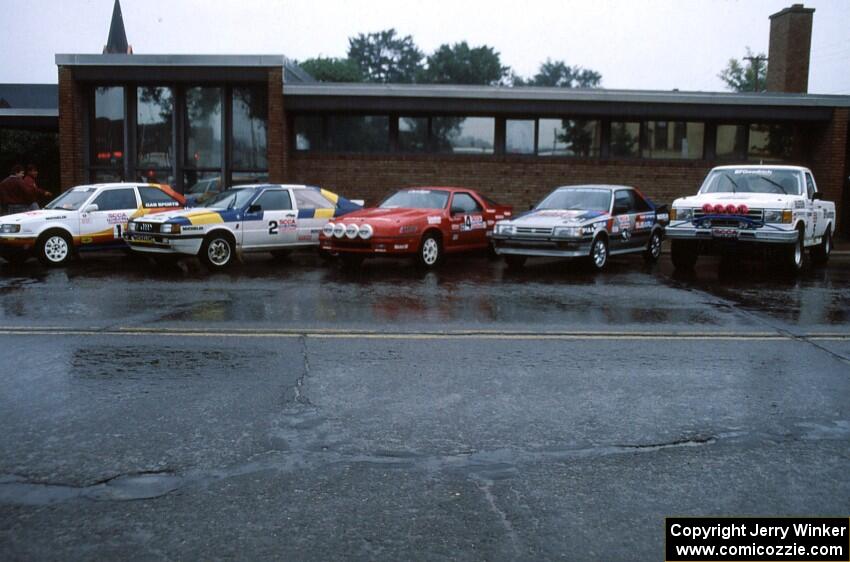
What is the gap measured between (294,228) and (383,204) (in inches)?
69.2

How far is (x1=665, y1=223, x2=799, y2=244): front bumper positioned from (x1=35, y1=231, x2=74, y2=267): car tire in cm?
1079

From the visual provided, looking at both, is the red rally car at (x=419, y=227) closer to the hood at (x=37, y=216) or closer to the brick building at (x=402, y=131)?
the hood at (x=37, y=216)

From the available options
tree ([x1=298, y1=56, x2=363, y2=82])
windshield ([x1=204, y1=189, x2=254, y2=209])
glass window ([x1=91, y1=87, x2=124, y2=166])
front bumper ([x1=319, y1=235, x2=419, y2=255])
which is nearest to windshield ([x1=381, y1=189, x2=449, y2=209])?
front bumper ([x1=319, y1=235, x2=419, y2=255])

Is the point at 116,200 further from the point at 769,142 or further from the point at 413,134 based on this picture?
the point at 769,142

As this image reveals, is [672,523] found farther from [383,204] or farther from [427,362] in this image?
[383,204]

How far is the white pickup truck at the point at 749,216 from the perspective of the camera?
14.1m

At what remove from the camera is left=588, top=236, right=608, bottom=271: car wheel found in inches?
582

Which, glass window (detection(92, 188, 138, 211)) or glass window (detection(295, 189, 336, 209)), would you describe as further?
glass window (detection(295, 189, 336, 209))

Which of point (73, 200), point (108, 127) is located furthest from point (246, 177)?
point (73, 200)

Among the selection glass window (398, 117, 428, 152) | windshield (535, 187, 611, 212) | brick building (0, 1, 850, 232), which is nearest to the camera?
windshield (535, 187, 611, 212)

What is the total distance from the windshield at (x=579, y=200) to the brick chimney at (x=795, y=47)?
15407 mm

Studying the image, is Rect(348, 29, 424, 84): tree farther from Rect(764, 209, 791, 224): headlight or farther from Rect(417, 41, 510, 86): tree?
Rect(764, 209, 791, 224): headlight

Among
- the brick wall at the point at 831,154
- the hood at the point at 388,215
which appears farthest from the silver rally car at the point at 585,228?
the brick wall at the point at 831,154

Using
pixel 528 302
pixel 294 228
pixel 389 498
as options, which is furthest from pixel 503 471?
pixel 294 228
